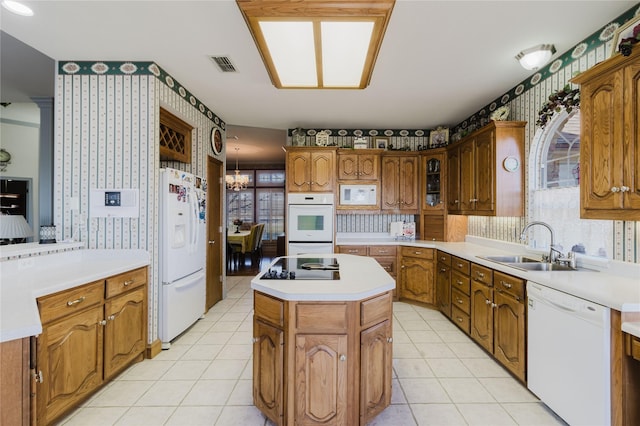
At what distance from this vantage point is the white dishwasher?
1.53 meters

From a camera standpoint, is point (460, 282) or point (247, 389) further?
point (460, 282)

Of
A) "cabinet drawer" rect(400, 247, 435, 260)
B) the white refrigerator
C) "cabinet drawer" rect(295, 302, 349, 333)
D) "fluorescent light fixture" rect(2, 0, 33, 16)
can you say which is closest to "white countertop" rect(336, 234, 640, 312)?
"cabinet drawer" rect(400, 247, 435, 260)

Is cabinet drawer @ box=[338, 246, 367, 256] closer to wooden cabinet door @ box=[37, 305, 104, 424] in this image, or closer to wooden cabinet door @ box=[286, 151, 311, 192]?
wooden cabinet door @ box=[286, 151, 311, 192]

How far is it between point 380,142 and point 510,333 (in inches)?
130

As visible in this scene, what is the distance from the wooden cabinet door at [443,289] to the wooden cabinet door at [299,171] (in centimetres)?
209

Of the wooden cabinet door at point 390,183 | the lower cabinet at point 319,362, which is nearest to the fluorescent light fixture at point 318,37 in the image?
the lower cabinet at point 319,362

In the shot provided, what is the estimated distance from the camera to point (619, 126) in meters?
1.69

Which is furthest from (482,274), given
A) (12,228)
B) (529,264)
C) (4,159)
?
(4,159)

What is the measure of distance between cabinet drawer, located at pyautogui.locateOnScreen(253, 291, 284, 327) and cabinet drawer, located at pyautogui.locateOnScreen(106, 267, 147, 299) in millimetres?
1204

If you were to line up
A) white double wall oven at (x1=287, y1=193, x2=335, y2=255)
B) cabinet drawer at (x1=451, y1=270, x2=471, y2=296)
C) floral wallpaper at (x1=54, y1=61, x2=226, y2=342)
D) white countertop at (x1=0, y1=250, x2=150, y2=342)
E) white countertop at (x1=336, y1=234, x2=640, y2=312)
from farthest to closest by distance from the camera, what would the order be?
white double wall oven at (x1=287, y1=193, x2=335, y2=255) → cabinet drawer at (x1=451, y1=270, x2=471, y2=296) → floral wallpaper at (x1=54, y1=61, x2=226, y2=342) → white countertop at (x1=336, y1=234, x2=640, y2=312) → white countertop at (x1=0, y1=250, x2=150, y2=342)

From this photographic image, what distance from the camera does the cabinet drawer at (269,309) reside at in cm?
162

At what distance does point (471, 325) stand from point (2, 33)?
4.73 meters

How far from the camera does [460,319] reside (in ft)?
10.5

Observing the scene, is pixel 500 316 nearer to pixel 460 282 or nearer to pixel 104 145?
pixel 460 282
